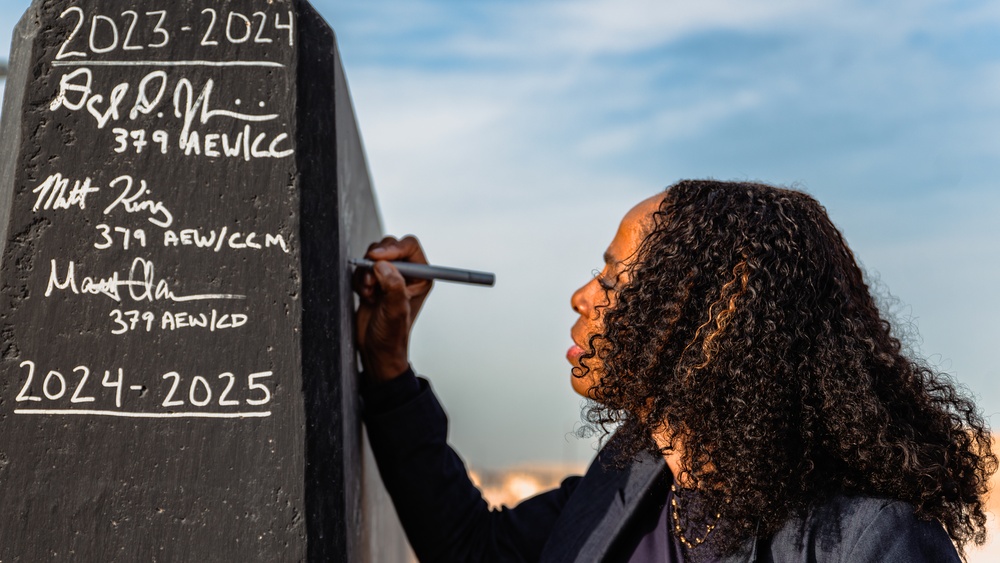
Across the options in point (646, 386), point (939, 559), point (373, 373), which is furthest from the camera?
point (373, 373)

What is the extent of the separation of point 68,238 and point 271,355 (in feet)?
1.62

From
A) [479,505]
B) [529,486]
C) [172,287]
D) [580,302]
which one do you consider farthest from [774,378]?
[529,486]

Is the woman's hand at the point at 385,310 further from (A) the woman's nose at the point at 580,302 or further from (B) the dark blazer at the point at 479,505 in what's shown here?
(A) the woman's nose at the point at 580,302

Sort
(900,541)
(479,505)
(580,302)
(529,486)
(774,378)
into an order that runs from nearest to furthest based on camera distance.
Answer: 1. (900,541)
2. (774,378)
3. (580,302)
4. (479,505)
5. (529,486)

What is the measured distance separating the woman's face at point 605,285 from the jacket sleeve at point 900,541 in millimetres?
650

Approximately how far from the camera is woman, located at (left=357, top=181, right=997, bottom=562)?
1876 millimetres

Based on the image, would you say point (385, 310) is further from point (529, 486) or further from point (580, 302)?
point (529, 486)

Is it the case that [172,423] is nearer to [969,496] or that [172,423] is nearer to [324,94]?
[324,94]

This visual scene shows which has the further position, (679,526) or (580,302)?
(580,302)

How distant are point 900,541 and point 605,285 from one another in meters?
0.82

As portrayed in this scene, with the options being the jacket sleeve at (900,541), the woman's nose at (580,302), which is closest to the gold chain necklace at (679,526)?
the jacket sleeve at (900,541)

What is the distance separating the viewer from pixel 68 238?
6.40 ft

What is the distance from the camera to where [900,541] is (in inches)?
71.1

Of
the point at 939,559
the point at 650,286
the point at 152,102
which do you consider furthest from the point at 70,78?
the point at 939,559
